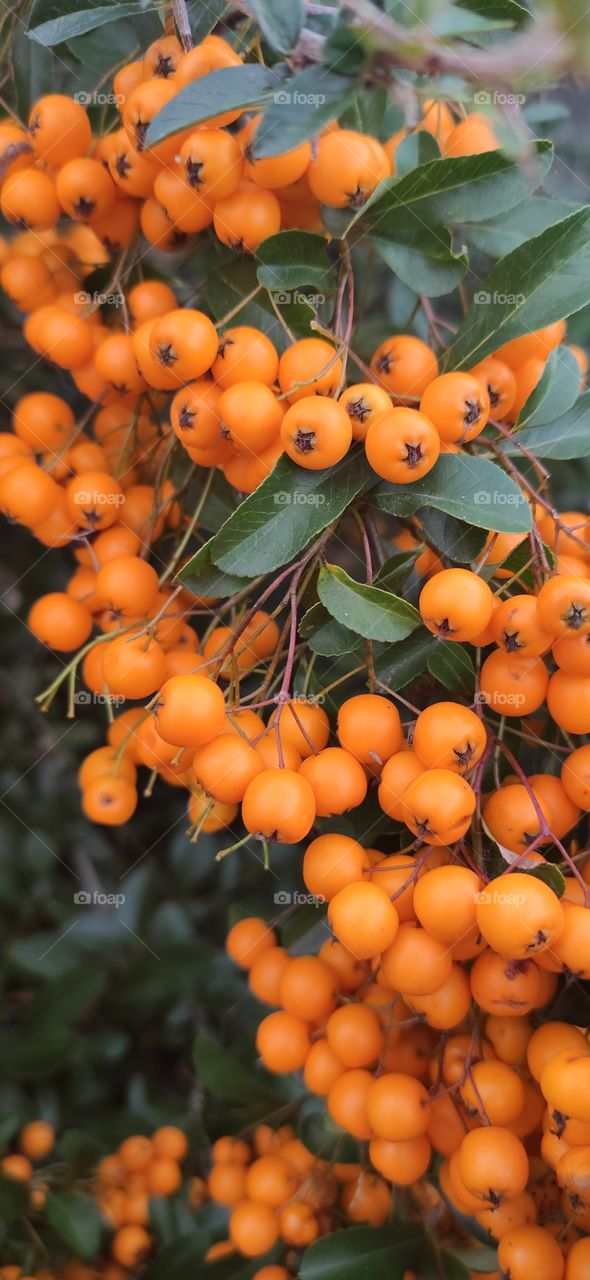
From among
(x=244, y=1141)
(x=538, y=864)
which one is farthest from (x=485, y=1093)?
(x=244, y=1141)

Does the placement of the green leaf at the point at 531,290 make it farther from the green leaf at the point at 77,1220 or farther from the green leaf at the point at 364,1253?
Answer: the green leaf at the point at 77,1220

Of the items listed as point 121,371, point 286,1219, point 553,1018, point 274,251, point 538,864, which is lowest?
point 286,1219

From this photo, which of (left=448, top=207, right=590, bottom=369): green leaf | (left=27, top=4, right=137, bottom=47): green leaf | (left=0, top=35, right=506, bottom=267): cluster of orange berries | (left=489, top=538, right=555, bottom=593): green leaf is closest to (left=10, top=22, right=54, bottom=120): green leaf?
(left=0, top=35, right=506, bottom=267): cluster of orange berries

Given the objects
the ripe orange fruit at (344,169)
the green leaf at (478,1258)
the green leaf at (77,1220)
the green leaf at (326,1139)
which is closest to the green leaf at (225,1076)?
the green leaf at (326,1139)

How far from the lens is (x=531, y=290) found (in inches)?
42.1

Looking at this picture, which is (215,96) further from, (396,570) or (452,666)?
(452,666)

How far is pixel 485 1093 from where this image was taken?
0.99 meters

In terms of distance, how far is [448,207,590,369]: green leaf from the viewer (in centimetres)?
104

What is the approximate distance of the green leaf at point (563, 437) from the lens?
1.16 metres

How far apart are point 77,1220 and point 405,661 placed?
1100 mm

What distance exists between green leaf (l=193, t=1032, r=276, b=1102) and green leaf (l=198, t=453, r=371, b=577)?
→ 0.92 metres

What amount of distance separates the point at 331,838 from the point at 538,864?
225 millimetres

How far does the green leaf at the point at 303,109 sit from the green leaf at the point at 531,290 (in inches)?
11.6

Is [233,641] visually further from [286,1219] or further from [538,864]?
[286,1219]
